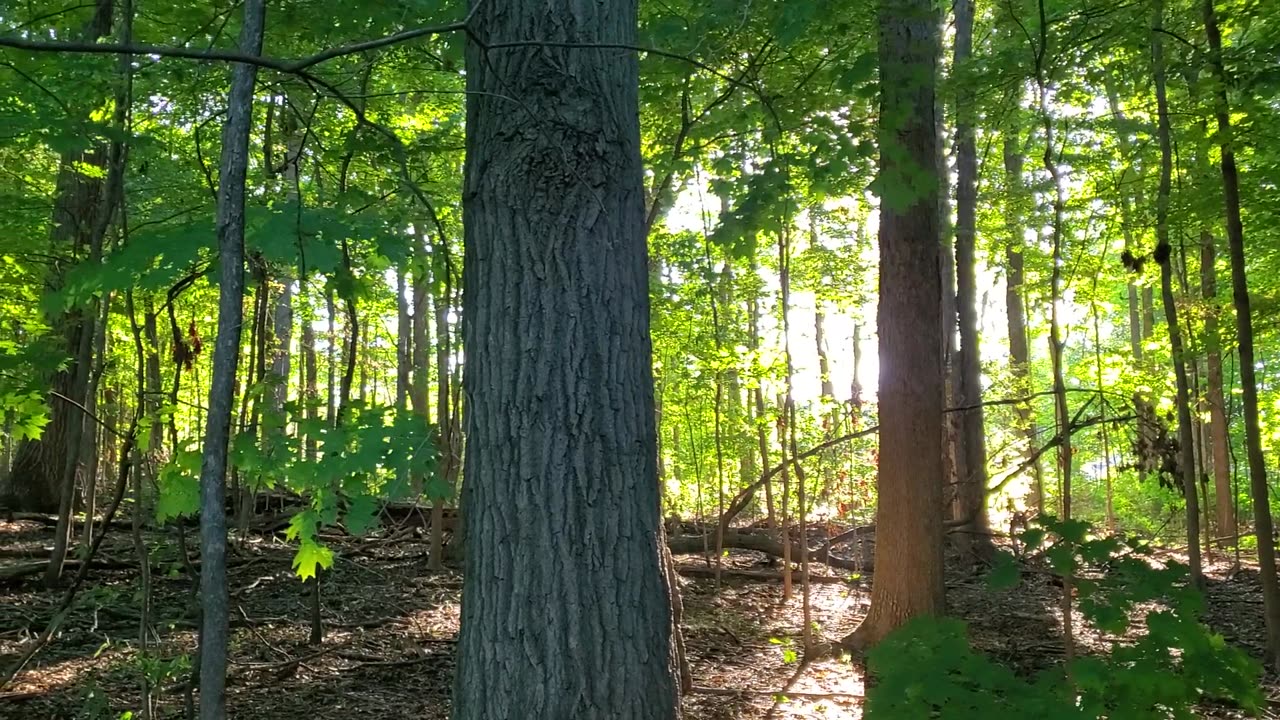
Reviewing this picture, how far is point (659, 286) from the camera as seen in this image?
364 inches

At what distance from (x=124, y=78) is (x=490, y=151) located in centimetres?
243

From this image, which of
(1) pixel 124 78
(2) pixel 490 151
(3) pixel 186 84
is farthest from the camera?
(3) pixel 186 84

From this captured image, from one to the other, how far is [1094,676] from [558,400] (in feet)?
6.52

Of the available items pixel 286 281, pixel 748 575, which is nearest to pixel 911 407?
pixel 748 575

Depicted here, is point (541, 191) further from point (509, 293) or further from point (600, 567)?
point (600, 567)

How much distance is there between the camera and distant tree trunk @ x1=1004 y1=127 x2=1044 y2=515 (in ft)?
35.1

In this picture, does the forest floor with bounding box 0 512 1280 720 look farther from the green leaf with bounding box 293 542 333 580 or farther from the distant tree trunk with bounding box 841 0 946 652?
the distant tree trunk with bounding box 841 0 946 652

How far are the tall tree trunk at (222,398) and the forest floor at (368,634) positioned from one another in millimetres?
1268

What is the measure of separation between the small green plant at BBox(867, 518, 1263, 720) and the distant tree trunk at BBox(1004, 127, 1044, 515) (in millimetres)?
7597

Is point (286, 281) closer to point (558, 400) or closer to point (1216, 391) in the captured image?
point (558, 400)

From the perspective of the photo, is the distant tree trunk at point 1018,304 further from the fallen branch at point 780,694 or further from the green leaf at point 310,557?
the green leaf at point 310,557

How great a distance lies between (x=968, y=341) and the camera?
10125mm

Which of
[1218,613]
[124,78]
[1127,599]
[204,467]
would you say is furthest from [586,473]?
[1218,613]

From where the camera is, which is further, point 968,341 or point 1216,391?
point 1216,391
